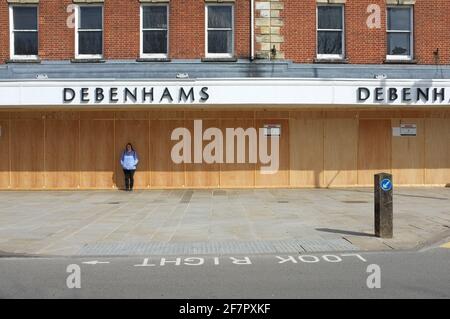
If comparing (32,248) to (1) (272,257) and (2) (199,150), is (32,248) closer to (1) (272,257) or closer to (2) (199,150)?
(1) (272,257)

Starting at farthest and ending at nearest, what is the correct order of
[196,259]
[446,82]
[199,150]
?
1. [199,150]
2. [446,82]
3. [196,259]

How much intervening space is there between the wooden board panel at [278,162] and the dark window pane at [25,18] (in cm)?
841

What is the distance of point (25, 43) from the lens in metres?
19.5

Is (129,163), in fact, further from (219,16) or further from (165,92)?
(219,16)

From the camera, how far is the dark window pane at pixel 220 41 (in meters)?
19.5

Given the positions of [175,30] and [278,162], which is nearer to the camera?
[175,30]

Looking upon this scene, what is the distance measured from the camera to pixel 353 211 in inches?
546

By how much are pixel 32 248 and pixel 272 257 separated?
13.1 feet

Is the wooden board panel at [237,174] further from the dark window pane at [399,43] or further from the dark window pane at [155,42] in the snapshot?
the dark window pane at [399,43]

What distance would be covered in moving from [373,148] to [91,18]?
10833 millimetres

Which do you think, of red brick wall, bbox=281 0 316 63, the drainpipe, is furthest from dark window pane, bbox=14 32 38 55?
red brick wall, bbox=281 0 316 63

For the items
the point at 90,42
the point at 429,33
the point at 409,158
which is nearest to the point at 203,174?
the point at 90,42

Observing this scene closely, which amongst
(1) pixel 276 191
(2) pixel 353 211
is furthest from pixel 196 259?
(1) pixel 276 191
